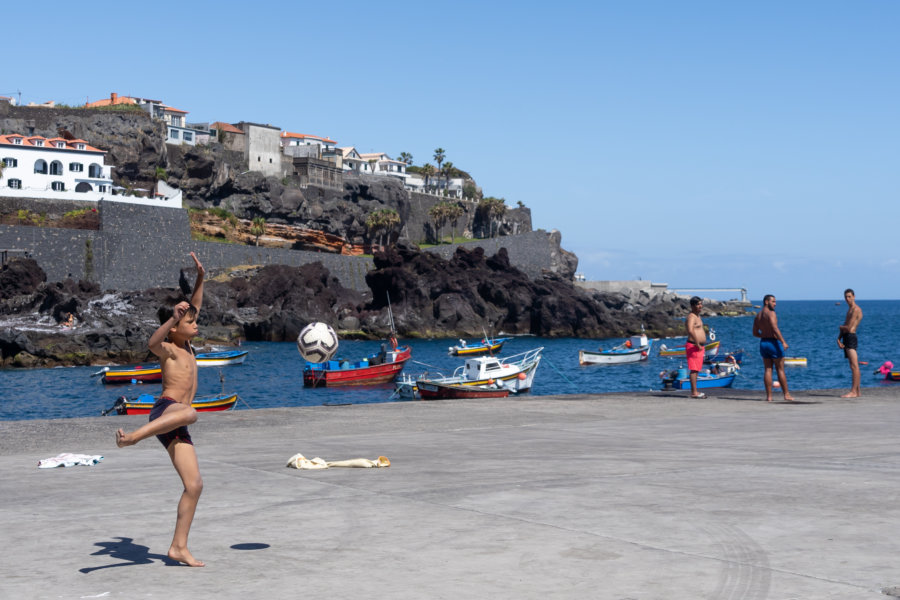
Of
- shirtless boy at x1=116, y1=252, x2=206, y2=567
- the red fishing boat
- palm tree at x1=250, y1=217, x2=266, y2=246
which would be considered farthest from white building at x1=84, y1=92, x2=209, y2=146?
shirtless boy at x1=116, y1=252, x2=206, y2=567

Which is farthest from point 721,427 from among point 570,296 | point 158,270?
point 570,296

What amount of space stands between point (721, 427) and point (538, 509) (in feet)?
25.7

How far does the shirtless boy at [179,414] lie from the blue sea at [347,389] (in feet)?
76.6

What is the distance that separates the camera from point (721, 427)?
15414 mm

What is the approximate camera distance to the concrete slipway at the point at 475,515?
6.14 m

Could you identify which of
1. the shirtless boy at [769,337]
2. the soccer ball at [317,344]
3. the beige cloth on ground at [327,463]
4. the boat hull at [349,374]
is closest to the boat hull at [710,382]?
the shirtless boy at [769,337]

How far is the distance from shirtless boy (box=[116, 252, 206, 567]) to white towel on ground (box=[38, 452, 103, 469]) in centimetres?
523

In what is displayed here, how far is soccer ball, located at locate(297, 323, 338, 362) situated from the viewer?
21625 millimetres

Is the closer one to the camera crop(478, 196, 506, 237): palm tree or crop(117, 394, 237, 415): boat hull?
crop(117, 394, 237, 415): boat hull

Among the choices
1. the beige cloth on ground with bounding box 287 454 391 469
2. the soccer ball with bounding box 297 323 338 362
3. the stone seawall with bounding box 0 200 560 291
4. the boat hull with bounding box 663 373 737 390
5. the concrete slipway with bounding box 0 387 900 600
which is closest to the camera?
the concrete slipway with bounding box 0 387 900 600

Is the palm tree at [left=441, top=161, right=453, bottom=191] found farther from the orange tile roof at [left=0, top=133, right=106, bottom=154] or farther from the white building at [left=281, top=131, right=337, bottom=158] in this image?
the orange tile roof at [left=0, top=133, right=106, bottom=154]

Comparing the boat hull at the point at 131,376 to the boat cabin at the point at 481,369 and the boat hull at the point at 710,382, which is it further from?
the boat hull at the point at 710,382

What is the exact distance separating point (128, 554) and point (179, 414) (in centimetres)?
117

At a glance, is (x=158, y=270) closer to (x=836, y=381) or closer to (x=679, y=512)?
(x=836, y=381)
